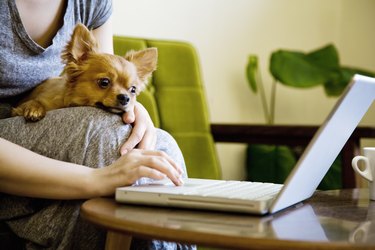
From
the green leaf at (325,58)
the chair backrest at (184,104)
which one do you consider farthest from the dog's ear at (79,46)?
the green leaf at (325,58)

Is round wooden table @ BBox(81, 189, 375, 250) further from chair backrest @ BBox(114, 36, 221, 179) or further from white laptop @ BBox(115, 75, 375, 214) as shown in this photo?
chair backrest @ BBox(114, 36, 221, 179)

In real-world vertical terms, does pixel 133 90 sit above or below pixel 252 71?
above

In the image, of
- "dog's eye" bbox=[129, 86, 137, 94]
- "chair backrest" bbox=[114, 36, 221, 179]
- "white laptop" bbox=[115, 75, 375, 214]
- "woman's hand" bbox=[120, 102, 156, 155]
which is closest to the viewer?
"white laptop" bbox=[115, 75, 375, 214]

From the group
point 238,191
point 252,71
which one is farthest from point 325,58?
point 238,191

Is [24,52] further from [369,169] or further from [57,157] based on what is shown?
[369,169]

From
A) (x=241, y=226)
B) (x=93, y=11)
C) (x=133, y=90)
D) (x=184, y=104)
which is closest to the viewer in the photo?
(x=241, y=226)

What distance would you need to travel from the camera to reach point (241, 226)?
2.62 feet

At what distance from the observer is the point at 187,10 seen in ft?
9.25

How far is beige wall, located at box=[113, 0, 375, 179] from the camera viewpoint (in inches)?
107

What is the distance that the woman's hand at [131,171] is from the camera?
1022 millimetres

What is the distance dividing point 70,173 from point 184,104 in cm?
125

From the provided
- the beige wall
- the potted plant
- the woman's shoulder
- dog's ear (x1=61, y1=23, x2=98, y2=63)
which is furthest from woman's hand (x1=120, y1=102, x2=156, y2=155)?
the potted plant

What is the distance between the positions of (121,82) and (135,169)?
40cm

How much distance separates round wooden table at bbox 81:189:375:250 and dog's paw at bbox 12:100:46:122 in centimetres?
31
